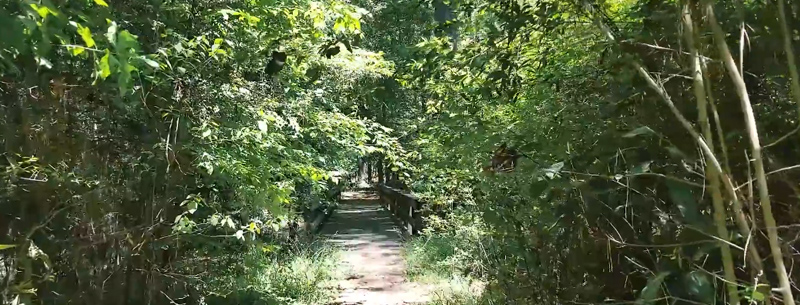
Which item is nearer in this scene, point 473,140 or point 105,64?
point 105,64

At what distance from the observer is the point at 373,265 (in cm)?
981

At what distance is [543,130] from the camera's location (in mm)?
3539

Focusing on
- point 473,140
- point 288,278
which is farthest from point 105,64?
point 288,278

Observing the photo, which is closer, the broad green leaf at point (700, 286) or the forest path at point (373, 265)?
the broad green leaf at point (700, 286)

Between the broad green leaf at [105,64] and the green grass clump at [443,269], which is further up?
the broad green leaf at [105,64]

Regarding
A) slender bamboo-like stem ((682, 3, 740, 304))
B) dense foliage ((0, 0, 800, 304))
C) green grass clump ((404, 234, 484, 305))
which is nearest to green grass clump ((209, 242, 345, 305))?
dense foliage ((0, 0, 800, 304))

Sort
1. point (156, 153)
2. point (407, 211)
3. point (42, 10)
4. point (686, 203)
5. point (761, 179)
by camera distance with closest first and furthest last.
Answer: point (42, 10)
point (761, 179)
point (686, 203)
point (156, 153)
point (407, 211)

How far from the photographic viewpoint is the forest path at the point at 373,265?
7.29 m

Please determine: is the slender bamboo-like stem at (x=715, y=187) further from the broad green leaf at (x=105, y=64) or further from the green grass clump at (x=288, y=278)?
the green grass clump at (x=288, y=278)

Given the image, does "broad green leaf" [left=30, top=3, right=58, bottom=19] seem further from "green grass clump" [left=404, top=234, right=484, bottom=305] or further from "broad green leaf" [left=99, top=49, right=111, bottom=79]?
"green grass clump" [left=404, top=234, right=484, bottom=305]

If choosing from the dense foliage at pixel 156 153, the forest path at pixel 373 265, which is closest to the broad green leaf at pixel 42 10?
the dense foliage at pixel 156 153

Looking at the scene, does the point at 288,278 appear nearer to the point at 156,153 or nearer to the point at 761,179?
the point at 156,153

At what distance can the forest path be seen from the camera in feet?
23.9

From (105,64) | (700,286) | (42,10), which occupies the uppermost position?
(42,10)
